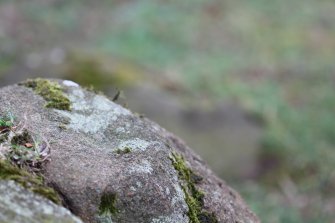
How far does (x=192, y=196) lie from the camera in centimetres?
211

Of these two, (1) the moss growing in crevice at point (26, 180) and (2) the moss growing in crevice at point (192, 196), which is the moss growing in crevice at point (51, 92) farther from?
(1) the moss growing in crevice at point (26, 180)

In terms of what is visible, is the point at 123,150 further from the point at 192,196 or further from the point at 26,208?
the point at 26,208

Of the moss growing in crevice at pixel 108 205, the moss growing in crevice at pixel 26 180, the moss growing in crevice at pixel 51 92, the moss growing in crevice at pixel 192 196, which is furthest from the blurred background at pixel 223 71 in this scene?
the moss growing in crevice at pixel 26 180

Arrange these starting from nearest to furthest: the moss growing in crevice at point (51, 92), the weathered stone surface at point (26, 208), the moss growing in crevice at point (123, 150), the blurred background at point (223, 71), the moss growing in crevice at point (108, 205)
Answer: the weathered stone surface at point (26, 208)
the moss growing in crevice at point (108, 205)
the moss growing in crevice at point (123, 150)
the moss growing in crevice at point (51, 92)
the blurred background at point (223, 71)

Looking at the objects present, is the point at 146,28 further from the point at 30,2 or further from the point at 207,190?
the point at 207,190

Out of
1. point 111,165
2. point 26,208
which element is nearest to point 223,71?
point 111,165

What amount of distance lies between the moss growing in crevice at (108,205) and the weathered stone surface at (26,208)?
6.7 inches

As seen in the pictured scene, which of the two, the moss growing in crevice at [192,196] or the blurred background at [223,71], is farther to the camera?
the blurred background at [223,71]

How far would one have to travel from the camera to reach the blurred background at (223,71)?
6.50 meters

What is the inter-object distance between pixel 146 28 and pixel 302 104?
317 centimetres

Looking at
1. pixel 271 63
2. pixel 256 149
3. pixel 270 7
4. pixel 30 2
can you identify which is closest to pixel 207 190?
pixel 256 149

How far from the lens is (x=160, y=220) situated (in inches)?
75.0

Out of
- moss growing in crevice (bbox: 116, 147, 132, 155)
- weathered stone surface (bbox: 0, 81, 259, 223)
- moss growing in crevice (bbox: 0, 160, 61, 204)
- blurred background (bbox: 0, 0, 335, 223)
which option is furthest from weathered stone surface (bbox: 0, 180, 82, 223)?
blurred background (bbox: 0, 0, 335, 223)

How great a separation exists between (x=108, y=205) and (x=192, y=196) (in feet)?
1.27
